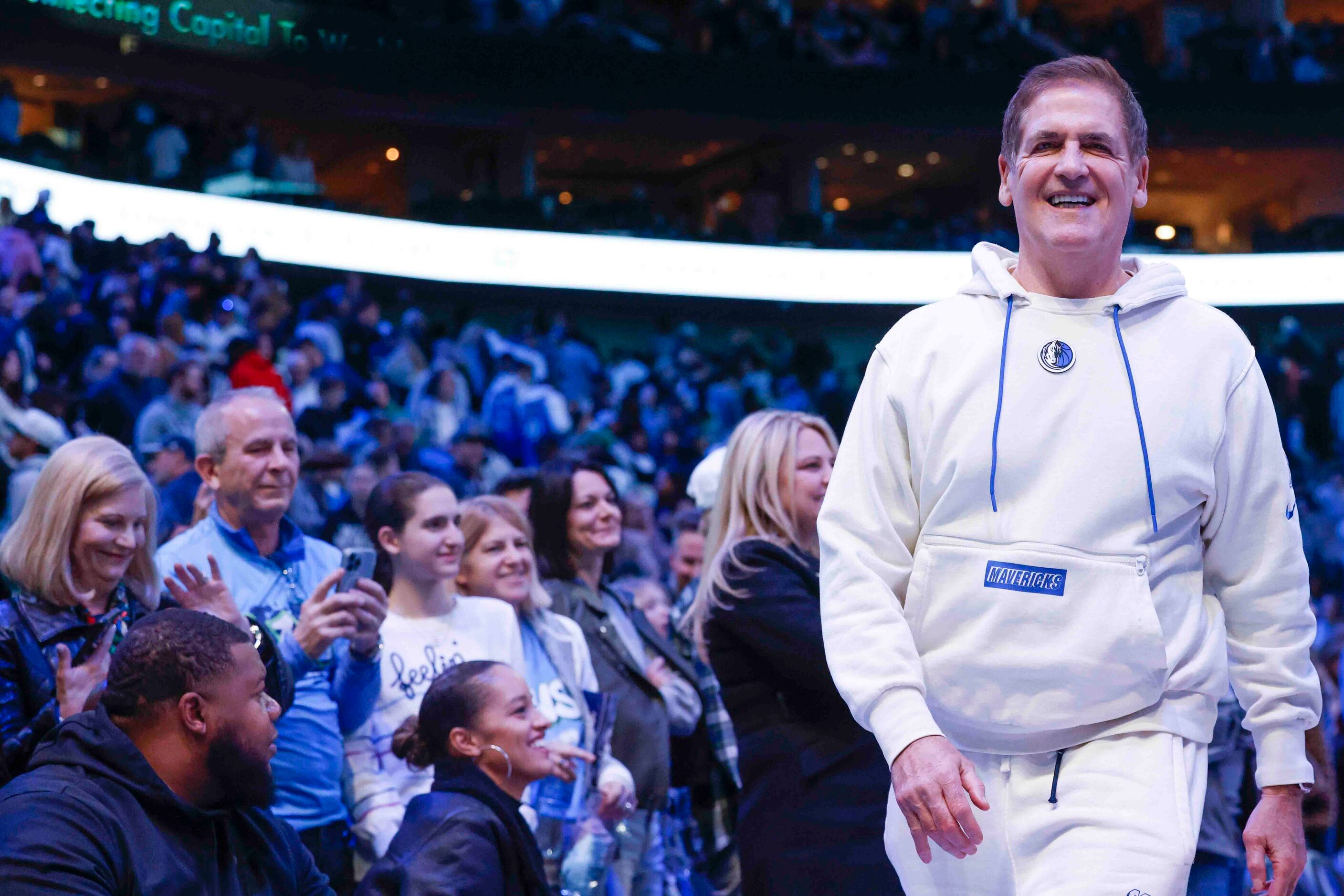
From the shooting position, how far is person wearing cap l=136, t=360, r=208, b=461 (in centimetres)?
700

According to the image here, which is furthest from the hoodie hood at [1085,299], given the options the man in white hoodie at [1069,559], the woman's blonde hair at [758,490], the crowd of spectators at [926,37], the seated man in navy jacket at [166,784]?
the crowd of spectators at [926,37]

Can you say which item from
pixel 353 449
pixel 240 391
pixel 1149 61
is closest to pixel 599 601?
pixel 240 391

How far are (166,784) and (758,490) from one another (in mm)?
1511

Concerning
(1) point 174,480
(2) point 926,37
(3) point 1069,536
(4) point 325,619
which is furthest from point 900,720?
(2) point 926,37

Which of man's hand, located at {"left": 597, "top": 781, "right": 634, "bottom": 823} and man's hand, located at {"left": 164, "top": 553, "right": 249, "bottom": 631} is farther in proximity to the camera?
man's hand, located at {"left": 597, "top": 781, "right": 634, "bottom": 823}

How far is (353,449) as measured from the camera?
8.48 m

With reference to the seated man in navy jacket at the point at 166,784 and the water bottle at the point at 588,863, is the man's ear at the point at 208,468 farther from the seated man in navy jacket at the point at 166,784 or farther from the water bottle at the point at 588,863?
the water bottle at the point at 588,863

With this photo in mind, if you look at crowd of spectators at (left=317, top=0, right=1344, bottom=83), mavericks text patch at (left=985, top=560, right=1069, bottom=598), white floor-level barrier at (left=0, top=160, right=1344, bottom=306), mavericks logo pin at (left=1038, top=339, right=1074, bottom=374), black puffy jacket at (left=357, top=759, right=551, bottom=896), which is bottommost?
black puffy jacket at (left=357, top=759, right=551, bottom=896)

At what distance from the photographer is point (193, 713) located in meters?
2.38

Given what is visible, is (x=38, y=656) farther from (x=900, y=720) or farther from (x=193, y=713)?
(x=900, y=720)

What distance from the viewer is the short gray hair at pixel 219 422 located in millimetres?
3578

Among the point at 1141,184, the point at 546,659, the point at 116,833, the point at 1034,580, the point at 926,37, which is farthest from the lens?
the point at 926,37

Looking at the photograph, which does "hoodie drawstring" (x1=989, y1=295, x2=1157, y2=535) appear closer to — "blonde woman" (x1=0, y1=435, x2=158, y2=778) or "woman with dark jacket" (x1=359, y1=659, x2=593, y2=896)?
"woman with dark jacket" (x1=359, y1=659, x2=593, y2=896)

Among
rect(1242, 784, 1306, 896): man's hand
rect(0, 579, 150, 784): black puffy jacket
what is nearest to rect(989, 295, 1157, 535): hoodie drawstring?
rect(1242, 784, 1306, 896): man's hand
